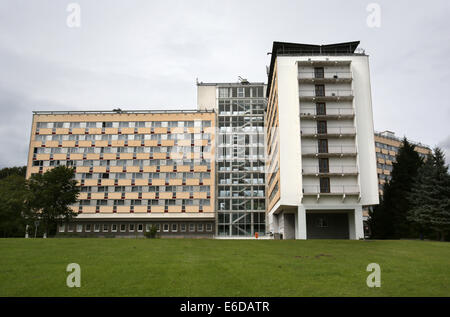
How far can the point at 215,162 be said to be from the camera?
253 feet

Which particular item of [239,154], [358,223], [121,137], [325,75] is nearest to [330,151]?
[358,223]

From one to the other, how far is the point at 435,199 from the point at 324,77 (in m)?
19.4

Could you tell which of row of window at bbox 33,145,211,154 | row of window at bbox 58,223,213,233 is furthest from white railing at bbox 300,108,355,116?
row of window at bbox 58,223,213,233

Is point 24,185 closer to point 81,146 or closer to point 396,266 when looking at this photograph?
point 81,146

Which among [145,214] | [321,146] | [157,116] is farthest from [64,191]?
[321,146]

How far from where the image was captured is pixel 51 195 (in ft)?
186

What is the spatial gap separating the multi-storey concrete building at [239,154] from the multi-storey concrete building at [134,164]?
320 cm

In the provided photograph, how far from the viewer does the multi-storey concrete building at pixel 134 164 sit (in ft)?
243

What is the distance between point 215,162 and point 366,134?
123 feet

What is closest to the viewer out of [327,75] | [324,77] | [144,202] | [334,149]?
[334,149]

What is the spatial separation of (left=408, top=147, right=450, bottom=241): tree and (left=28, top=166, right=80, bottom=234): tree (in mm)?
49105

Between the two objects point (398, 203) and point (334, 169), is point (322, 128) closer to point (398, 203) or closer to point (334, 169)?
point (334, 169)

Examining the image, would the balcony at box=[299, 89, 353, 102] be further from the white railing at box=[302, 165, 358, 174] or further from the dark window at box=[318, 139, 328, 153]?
the white railing at box=[302, 165, 358, 174]

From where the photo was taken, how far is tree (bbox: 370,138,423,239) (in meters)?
48.2
